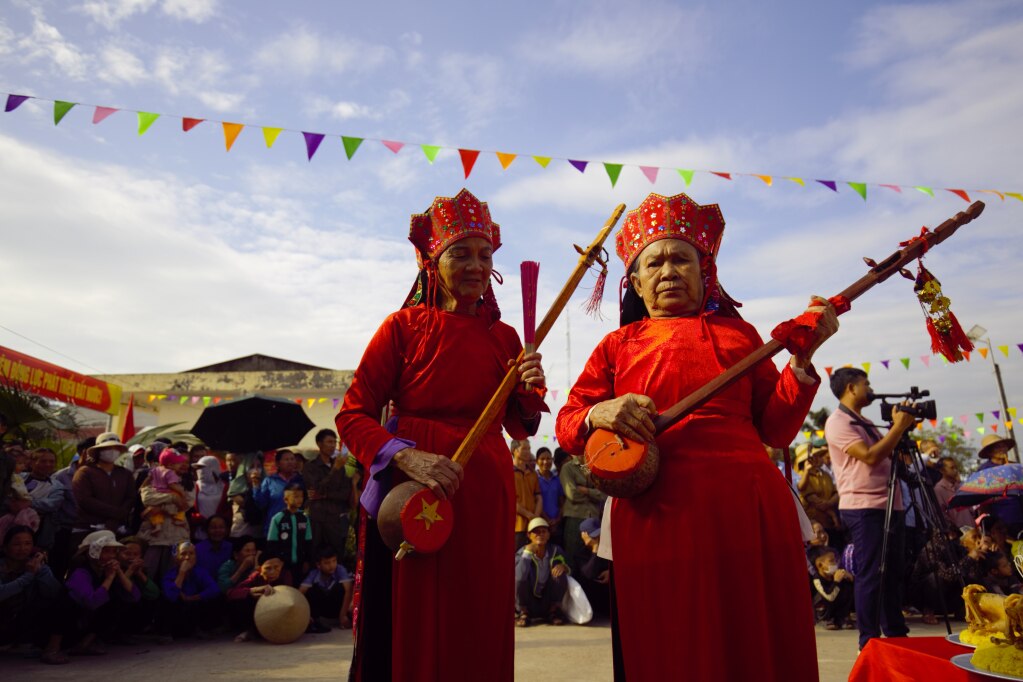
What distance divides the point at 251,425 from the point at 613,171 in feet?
18.2

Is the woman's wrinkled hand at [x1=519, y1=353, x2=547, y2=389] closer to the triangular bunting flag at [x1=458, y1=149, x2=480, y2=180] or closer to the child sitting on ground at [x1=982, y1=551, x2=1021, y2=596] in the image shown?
the triangular bunting flag at [x1=458, y1=149, x2=480, y2=180]

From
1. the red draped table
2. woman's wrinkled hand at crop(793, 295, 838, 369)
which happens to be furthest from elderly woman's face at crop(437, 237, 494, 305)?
the red draped table

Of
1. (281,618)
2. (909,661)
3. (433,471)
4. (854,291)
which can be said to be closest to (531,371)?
(433,471)

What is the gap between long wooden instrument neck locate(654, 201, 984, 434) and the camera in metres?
2.28

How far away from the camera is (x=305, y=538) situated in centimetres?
722

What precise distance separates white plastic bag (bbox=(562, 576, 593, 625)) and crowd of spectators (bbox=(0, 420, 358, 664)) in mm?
2112

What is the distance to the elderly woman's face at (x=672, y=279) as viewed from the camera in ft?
8.59

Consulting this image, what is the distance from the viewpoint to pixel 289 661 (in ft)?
17.7

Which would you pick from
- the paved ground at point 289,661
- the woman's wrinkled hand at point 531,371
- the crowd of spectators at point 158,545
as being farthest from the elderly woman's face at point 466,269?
the crowd of spectators at point 158,545

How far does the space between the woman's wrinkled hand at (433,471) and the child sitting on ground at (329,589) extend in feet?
16.8

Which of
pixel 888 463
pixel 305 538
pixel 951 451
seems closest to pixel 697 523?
pixel 888 463

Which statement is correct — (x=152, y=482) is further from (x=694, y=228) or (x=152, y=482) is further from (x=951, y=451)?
(x=951, y=451)

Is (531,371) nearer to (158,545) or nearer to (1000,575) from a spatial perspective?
(158,545)

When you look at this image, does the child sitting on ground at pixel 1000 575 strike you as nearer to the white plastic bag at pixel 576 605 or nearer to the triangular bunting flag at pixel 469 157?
the white plastic bag at pixel 576 605
